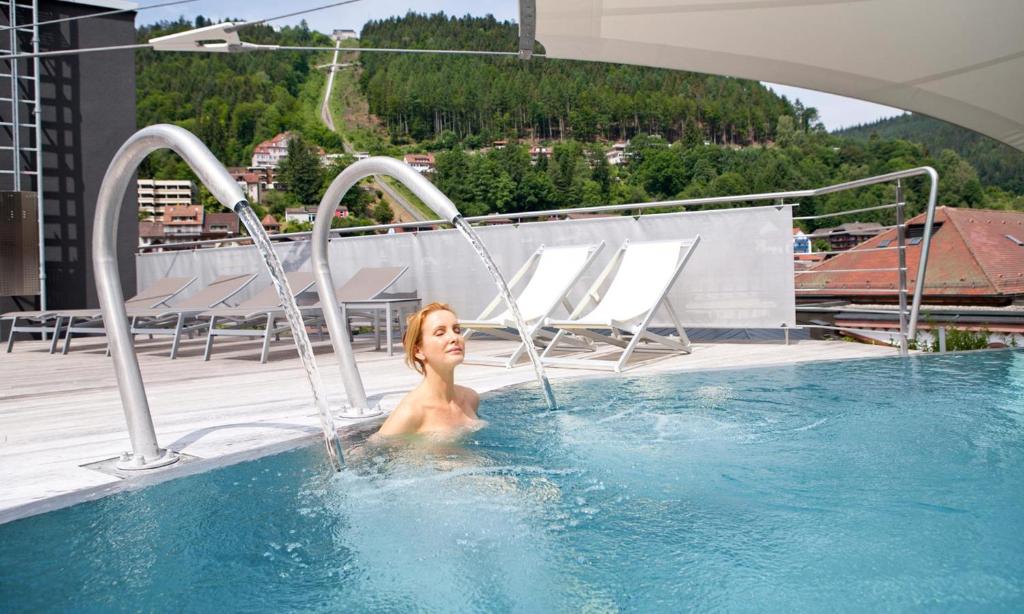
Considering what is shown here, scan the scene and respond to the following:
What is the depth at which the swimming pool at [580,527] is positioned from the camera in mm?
1572

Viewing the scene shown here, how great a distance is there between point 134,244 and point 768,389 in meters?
9.36

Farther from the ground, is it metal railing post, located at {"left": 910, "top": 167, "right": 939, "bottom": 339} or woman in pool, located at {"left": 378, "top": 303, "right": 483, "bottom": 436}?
metal railing post, located at {"left": 910, "top": 167, "right": 939, "bottom": 339}

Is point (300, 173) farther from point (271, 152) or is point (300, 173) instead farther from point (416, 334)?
point (416, 334)

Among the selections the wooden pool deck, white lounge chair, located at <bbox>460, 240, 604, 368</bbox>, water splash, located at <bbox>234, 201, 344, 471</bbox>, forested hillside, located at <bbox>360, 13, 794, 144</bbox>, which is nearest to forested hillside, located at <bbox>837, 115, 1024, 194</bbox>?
the wooden pool deck

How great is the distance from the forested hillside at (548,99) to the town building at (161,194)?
2766 centimetres

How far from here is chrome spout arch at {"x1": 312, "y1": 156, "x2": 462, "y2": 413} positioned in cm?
321

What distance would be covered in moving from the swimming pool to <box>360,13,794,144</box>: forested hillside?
97.3 m

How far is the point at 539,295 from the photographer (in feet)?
20.0

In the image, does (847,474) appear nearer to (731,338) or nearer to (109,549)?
(109,549)

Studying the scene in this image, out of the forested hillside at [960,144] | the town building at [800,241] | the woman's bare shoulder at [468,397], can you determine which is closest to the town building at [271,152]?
the town building at [800,241]

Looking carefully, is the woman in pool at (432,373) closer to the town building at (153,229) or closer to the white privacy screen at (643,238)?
the white privacy screen at (643,238)

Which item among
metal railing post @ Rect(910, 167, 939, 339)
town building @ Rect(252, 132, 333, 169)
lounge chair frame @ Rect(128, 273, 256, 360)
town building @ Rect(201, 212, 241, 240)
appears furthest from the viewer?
town building @ Rect(201, 212, 241, 240)

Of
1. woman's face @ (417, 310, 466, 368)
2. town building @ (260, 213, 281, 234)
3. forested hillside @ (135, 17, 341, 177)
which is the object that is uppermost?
forested hillside @ (135, 17, 341, 177)

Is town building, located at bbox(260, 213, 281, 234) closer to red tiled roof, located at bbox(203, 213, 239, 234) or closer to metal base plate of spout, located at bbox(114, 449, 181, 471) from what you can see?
red tiled roof, located at bbox(203, 213, 239, 234)
